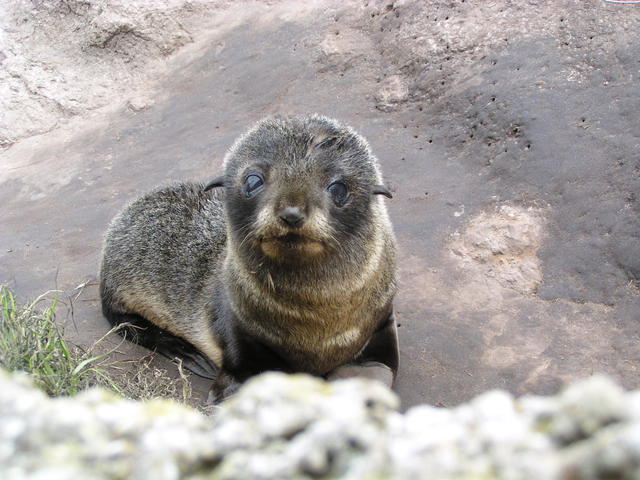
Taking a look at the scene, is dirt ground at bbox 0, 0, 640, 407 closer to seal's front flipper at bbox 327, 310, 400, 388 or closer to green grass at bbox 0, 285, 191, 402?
seal's front flipper at bbox 327, 310, 400, 388

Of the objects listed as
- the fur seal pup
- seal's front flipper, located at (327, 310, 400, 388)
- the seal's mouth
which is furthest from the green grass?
seal's front flipper, located at (327, 310, 400, 388)

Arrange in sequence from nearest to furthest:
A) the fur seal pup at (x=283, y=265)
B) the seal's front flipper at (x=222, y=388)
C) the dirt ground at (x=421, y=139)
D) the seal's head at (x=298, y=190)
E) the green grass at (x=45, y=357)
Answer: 1. the green grass at (x=45, y=357)
2. the seal's head at (x=298, y=190)
3. the fur seal pup at (x=283, y=265)
4. the seal's front flipper at (x=222, y=388)
5. the dirt ground at (x=421, y=139)

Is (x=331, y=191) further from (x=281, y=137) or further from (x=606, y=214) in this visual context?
(x=606, y=214)

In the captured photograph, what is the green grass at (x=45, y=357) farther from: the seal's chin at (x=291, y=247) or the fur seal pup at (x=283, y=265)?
the seal's chin at (x=291, y=247)

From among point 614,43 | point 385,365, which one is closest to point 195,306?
point 385,365

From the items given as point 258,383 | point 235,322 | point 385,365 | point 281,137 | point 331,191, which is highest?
point 258,383

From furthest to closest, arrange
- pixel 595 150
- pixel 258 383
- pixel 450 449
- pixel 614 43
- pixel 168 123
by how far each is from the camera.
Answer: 1. pixel 168 123
2. pixel 614 43
3. pixel 595 150
4. pixel 258 383
5. pixel 450 449

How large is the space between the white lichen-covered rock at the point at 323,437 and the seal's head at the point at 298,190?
2.16m

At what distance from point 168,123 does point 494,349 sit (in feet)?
19.0

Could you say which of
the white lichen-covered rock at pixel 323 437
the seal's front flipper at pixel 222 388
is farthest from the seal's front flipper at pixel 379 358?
the white lichen-covered rock at pixel 323 437

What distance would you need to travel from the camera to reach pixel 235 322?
4805mm

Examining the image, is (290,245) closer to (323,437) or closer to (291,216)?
(291,216)

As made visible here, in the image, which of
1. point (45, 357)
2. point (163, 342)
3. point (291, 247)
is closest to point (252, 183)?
point (291, 247)

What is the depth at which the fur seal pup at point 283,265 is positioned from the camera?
13.1 ft
